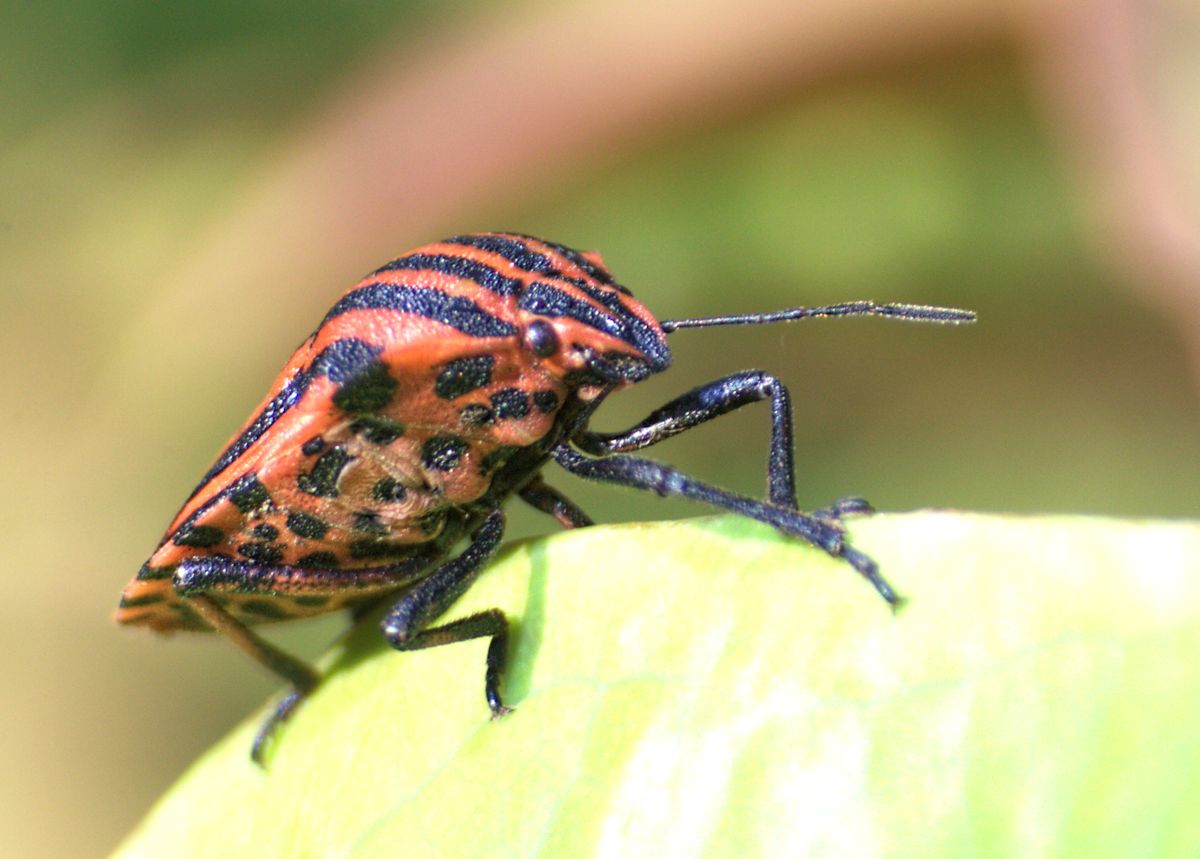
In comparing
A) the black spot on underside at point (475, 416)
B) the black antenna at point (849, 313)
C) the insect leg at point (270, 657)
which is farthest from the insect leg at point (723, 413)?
the insect leg at point (270, 657)

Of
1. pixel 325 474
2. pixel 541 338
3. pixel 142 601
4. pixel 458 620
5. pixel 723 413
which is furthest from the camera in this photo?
pixel 142 601

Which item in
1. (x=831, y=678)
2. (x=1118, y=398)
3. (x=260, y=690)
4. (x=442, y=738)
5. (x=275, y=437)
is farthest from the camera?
(x=260, y=690)

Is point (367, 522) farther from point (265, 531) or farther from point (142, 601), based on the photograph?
point (142, 601)

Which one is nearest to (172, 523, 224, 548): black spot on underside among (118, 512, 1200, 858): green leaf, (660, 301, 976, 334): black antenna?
(118, 512, 1200, 858): green leaf

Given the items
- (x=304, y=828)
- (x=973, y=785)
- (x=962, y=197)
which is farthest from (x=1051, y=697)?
(x=962, y=197)

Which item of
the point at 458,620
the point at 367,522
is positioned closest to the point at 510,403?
the point at 367,522

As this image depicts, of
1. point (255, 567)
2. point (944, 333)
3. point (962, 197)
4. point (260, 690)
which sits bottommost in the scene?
point (260, 690)

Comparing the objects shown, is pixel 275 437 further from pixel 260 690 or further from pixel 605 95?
pixel 260 690
